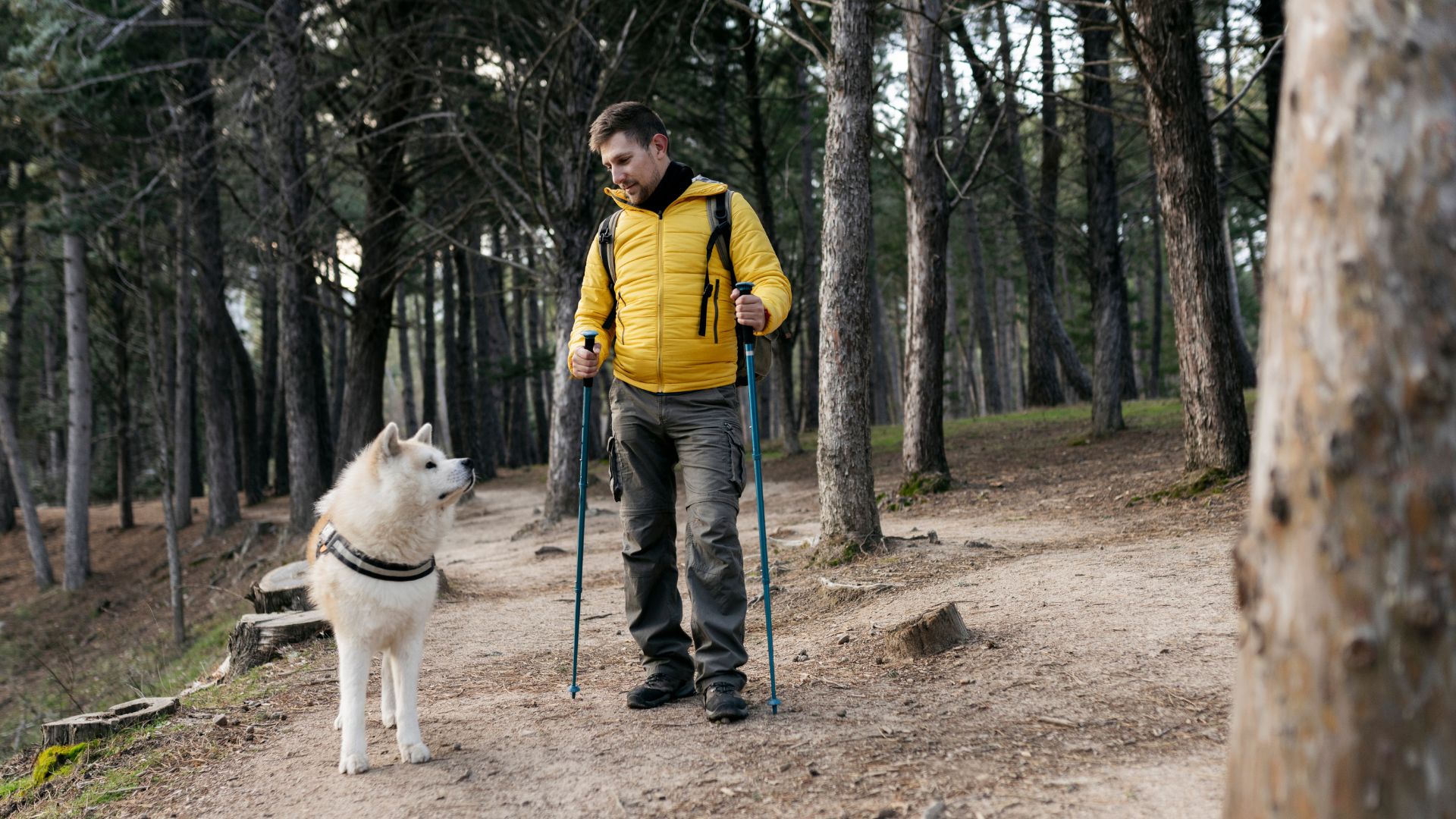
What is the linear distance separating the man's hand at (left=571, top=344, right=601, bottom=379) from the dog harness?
1025 millimetres

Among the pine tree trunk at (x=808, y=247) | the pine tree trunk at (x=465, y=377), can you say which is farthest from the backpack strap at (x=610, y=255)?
the pine tree trunk at (x=465, y=377)

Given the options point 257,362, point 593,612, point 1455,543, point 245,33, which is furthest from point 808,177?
point 257,362

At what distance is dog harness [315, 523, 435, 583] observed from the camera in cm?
404

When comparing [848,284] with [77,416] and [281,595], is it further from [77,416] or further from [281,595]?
[77,416]

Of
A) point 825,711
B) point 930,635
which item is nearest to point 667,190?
point 825,711

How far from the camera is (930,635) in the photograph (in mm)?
5137

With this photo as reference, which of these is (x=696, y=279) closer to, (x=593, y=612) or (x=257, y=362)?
(x=593, y=612)

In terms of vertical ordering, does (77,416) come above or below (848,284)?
below

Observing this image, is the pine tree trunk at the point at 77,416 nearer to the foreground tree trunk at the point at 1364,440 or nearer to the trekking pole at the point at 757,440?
the trekking pole at the point at 757,440

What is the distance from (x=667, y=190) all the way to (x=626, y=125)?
1.04 feet

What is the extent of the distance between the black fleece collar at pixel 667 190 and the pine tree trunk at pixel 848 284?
342cm

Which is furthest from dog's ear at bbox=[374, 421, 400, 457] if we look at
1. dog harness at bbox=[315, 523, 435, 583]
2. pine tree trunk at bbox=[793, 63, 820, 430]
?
pine tree trunk at bbox=[793, 63, 820, 430]

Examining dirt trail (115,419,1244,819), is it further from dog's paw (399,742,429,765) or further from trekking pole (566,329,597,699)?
trekking pole (566,329,597,699)

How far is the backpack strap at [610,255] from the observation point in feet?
15.3
